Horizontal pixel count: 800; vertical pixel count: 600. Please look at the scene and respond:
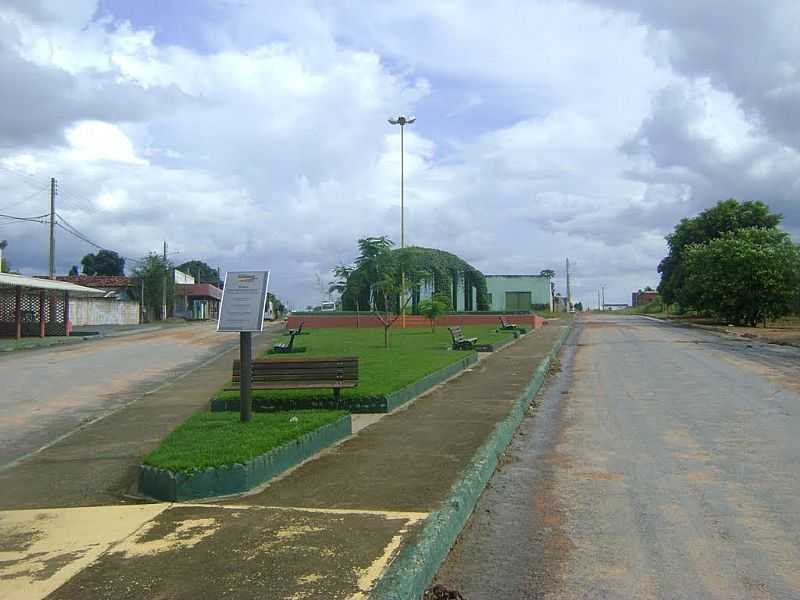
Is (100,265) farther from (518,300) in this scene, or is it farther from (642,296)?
(642,296)

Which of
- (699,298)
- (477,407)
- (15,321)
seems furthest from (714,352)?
(699,298)

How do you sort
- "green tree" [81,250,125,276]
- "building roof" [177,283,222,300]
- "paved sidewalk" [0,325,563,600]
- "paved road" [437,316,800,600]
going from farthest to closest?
1. "green tree" [81,250,125,276]
2. "building roof" [177,283,222,300]
3. "paved road" [437,316,800,600]
4. "paved sidewalk" [0,325,563,600]

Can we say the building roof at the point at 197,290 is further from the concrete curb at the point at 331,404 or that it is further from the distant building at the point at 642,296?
the distant building at the point at 642,296

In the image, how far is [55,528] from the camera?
224 inches

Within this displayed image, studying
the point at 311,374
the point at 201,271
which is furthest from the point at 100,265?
the point at 311,374

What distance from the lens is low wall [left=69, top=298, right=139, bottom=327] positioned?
51938 millimetres

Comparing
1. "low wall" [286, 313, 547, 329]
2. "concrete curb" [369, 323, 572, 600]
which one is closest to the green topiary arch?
"low wall" [286, 313, 547, 329]

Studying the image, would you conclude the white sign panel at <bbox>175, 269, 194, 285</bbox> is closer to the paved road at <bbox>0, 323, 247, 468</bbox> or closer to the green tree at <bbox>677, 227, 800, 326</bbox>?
the green tree at <bbox>677, 227, 800, 326</bbox>

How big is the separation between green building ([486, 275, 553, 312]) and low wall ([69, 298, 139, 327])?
32.1 m

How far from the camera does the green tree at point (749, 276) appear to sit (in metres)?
49.9

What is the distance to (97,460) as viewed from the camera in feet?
28.1

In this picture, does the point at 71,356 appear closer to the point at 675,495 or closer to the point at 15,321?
the point at 15,321

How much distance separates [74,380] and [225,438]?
1165cm

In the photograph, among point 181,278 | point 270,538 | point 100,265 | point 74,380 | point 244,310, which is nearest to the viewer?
point 270,538
